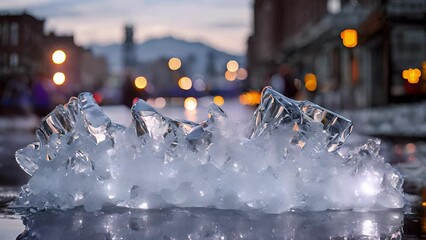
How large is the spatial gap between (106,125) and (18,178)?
367 centimetres

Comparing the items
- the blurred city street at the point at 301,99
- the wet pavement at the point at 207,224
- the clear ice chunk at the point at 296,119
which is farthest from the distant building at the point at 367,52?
the wet pavement at the point at 207,224

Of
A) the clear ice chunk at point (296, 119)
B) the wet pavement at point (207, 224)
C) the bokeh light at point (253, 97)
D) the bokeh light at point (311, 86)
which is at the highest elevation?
the clear ice chunk at point (296, 119)

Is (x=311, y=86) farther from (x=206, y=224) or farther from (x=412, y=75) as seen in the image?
(x=206, y=224)

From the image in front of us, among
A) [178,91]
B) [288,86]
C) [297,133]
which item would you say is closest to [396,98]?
[288,86]

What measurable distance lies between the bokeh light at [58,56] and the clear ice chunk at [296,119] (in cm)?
1881

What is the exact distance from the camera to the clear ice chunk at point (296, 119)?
680 centimetres

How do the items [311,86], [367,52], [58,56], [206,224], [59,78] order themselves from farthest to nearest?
[311,86] < [367,52] < [59,78] < [58,56] < [206,224]

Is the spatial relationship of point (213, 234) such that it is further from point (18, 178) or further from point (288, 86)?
point (288, 86)

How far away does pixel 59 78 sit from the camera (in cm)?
2630

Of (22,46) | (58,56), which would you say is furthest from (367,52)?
(22,46)

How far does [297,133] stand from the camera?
684 centimetres

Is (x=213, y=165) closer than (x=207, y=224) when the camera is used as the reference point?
No

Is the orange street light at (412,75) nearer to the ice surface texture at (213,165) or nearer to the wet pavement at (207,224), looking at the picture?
the wet pavement at (207,224)

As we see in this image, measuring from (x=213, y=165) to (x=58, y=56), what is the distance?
63.1 ft
